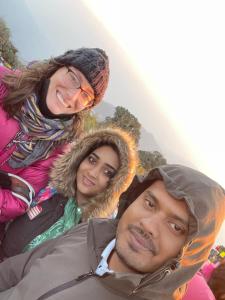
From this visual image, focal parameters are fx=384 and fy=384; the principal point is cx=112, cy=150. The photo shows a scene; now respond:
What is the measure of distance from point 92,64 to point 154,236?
1.86m

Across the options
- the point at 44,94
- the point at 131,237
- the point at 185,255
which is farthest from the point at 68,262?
the point at 44,94

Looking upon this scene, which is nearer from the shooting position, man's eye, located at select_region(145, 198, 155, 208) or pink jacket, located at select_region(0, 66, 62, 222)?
man's eye, located at select_region(145, 198, 155, 208)

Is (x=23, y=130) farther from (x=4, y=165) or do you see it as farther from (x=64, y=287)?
(x=64, y=287)

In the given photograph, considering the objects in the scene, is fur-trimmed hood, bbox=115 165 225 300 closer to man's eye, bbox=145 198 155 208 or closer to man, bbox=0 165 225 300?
man, bbox=0 165 225 300

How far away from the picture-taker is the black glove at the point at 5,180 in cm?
305

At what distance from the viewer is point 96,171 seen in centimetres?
322

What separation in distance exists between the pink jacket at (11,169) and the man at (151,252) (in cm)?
94

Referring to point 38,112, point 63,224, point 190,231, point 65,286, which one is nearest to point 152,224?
point 190,231

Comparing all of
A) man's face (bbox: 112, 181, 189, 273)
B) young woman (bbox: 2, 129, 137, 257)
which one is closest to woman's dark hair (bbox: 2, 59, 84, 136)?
young woman (bbox: 2, 129, 137, 257)

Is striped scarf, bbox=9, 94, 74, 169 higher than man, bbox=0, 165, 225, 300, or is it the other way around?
striped scarf, bbox=9, 94, 74, 169

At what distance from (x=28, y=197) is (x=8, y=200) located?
15 cm

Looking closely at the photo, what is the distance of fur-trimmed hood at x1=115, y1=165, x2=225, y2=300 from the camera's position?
1749 millimetres

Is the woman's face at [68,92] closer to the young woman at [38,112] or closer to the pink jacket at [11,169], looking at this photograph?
the young woman at [38,112]

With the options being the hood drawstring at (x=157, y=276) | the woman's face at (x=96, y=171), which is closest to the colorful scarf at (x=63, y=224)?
the woman's face at (x=96, y=171)
